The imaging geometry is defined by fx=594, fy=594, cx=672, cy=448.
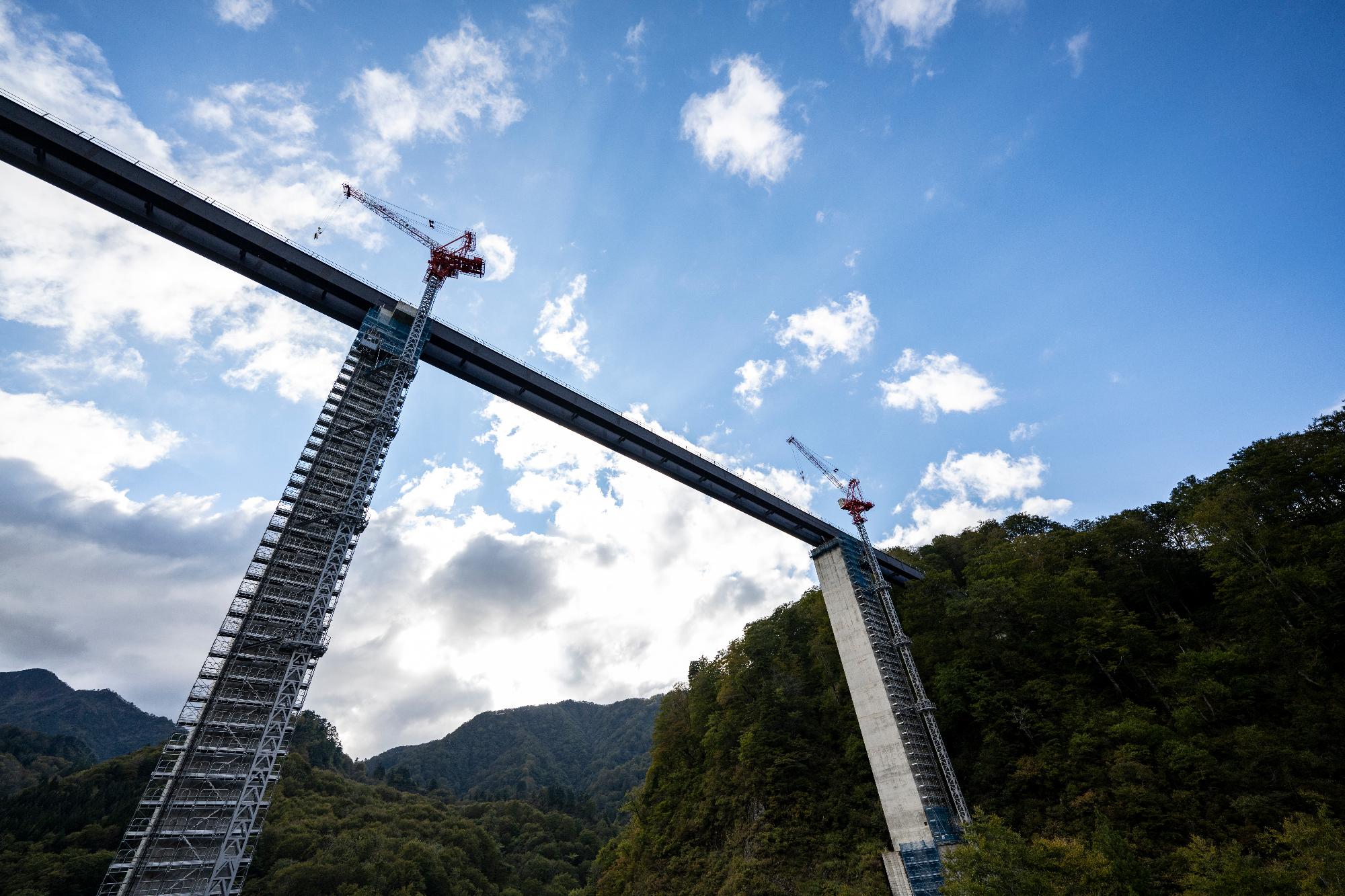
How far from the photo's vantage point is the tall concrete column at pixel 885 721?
120 ft

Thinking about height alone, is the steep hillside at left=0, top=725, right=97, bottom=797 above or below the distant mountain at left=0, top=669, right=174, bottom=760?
below

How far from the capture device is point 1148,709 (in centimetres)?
3434

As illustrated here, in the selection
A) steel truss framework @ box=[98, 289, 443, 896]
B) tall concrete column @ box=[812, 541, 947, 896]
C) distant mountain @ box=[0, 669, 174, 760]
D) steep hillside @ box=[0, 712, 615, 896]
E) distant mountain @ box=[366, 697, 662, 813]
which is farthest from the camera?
distant mountain @ box=[0, 669, 174, 760]

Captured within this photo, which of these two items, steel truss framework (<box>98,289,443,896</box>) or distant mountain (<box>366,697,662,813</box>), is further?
A: distant mountain (<box>366,697,662,813</box>)

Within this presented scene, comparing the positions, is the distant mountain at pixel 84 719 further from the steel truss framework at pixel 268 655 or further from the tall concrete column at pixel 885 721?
the tall concrete column at pixel 885 721

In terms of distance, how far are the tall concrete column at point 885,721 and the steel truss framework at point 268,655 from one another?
115 ft

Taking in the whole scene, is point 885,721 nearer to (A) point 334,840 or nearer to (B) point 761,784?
(B) point 761,784

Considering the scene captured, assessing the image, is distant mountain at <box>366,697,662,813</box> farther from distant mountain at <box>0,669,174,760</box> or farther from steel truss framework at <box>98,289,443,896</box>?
steel truss framework at <box>98,289,443,896</box>

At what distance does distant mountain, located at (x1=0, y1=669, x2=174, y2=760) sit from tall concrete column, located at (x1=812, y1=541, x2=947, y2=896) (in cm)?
21538

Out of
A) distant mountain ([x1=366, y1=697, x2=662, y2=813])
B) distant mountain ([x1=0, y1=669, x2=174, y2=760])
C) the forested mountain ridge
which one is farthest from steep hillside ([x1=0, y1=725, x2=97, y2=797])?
the forested mountain ridge

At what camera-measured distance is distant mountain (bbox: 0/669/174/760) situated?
175 metres

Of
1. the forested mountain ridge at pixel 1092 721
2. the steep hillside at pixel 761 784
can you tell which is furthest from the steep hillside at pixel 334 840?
the forested mountain ridge at pixel 1092 721

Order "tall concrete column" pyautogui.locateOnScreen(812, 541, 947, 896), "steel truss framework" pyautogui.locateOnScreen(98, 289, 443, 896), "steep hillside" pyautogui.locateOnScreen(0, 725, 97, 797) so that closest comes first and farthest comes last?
"steel truss framework" pyautogui.locateOnScreen(98, 289, 443, 896)
"tall concrete column" pyautogui.locateOnScreen(812, 541, 947, 896)
"steep hillside" pyautogui.locateOnScreen(0, 725, 97, 797)

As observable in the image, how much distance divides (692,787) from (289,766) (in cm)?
7629
